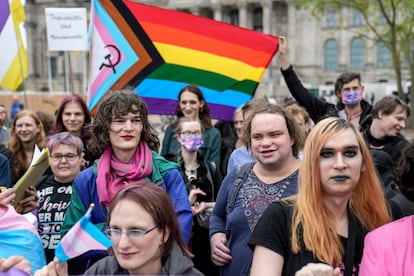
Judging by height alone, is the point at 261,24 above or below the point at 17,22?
above

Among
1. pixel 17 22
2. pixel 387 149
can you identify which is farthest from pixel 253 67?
pixel 17 22

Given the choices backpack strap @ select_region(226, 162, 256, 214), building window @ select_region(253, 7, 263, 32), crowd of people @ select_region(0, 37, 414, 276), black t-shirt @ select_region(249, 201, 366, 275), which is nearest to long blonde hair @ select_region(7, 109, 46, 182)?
crowd of people @ select_region(0, 37, 414, 276)

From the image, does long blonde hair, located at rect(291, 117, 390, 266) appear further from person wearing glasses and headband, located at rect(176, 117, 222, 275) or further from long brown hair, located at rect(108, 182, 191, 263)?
person wearing glasses and headband, located at rect(176, 117, 222, 275)

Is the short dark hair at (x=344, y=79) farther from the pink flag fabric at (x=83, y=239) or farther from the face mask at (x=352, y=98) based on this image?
the pink flag fabric at (x=83, y=239)

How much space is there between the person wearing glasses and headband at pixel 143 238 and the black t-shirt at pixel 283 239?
34cm

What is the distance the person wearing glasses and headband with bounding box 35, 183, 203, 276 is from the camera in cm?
215

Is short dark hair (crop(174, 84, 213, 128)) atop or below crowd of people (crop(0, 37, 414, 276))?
atop

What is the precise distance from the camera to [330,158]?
234 cm

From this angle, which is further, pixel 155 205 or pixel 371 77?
pixel 371 77

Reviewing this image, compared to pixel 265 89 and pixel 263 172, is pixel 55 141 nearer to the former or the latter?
pixel 263 172

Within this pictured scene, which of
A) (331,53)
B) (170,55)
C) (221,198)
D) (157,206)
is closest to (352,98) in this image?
(170,55)

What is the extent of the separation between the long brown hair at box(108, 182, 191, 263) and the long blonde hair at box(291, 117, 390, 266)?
542mm

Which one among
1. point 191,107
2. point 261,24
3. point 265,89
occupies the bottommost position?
point 191,107

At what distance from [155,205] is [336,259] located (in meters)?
0.84
